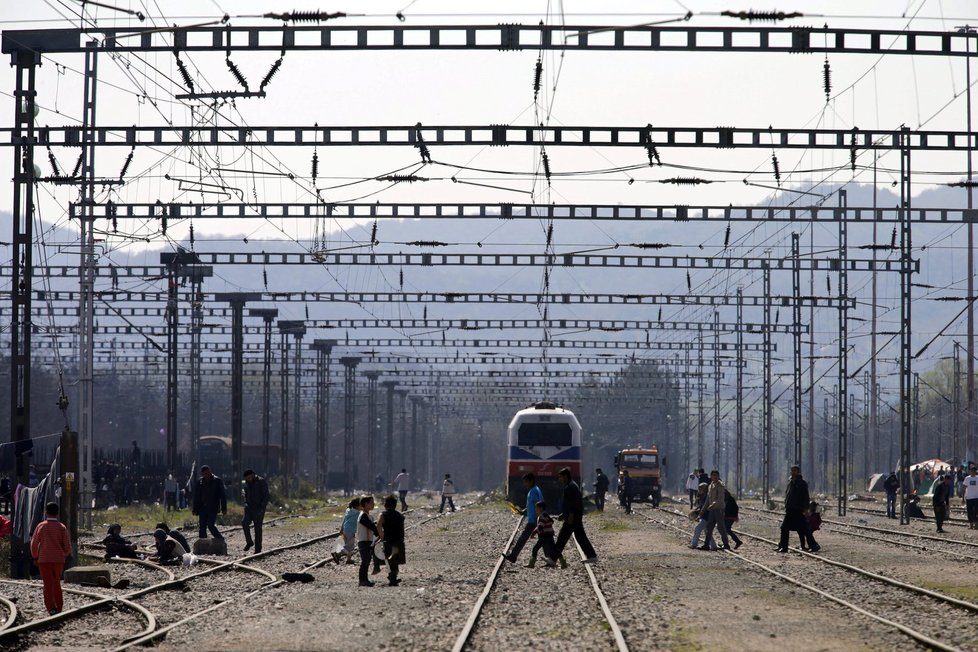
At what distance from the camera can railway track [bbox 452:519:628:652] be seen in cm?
1371

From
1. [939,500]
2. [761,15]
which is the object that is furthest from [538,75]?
[939,500]

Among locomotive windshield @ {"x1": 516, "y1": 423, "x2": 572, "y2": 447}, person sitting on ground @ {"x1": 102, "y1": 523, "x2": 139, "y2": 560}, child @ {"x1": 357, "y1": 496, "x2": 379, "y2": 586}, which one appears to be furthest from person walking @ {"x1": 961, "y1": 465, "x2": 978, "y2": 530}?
person sitting on ground @ {"x1": 102, "y1": 523, "x2": 139, "y2": 560}

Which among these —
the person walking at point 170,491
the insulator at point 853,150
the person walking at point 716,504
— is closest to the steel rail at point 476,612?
the person walking at point 716,504

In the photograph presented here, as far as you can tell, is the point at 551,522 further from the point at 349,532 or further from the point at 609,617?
the point at 609,617

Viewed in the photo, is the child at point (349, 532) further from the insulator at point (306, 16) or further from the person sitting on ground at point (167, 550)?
the insulator at point (306, 16)

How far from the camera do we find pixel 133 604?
17.2m

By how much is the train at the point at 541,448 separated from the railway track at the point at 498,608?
21.5 m

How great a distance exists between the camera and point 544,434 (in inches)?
1868

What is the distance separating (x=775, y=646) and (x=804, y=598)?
16.1 ft

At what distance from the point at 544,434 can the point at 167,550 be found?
23.5 metres

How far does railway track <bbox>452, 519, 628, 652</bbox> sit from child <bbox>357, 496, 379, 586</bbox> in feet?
5.91

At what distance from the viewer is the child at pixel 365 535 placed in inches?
802

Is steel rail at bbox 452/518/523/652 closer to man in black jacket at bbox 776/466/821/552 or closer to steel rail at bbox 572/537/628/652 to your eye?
steel rail at bbox 572/537/628/652

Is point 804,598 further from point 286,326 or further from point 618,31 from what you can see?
point 286,326
